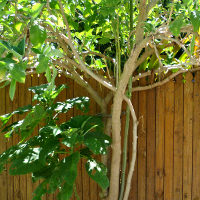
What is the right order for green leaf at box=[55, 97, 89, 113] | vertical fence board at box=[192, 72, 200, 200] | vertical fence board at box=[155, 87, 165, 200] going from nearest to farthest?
green leaf at box=[55, 97, 89, 113] → vertical fence board at box=[192, 72, 200, 200] → vertical fence board at box=[155, 87, 165, 200]

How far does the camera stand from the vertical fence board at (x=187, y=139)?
109 inches

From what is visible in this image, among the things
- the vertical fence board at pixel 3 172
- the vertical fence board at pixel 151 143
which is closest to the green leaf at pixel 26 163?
the vertical fence board at pixel 151 143

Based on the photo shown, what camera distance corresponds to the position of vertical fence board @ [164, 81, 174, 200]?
112 inches

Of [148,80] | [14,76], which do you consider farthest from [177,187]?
[14,76]

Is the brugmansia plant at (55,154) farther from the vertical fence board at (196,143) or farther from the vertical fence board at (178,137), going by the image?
the vertical fence board at (196,143)

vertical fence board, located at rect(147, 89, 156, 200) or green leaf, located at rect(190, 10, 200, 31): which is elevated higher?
green leaf, located at rect(190, 10, 200, 31)

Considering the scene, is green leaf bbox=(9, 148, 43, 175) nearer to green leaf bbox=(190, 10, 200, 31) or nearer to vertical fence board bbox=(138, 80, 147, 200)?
vertical fence board bbox=(138, 80, 147, 200)

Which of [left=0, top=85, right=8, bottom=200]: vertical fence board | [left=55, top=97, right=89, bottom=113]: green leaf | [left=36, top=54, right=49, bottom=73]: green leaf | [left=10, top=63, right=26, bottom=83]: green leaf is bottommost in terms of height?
[left=0, top=85, right=8, bottom=200]: vertical fence board

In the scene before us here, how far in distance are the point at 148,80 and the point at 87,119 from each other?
2.92 ft

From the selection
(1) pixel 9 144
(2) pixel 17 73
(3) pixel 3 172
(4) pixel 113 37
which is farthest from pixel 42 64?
(3) pixel 3 172

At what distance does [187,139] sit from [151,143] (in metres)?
0.36

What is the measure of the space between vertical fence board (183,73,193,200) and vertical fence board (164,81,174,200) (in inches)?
5.0

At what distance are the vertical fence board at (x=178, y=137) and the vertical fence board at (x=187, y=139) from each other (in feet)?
0.13

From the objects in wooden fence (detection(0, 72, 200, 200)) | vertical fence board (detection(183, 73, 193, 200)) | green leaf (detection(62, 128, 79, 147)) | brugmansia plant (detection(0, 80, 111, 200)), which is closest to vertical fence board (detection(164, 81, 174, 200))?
wooden fence (detection(0, 72, 200, 200))
